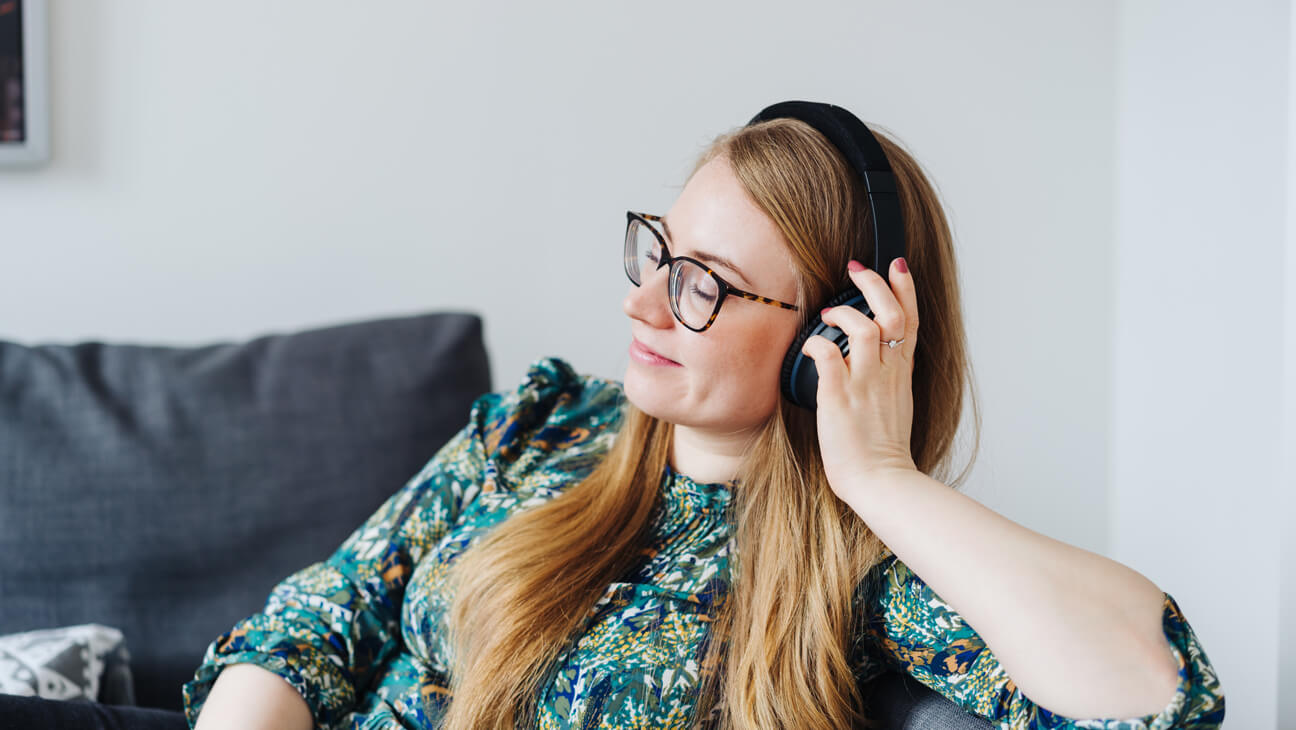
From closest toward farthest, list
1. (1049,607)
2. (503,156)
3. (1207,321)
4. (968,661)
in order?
1. (1049,607)
2. (968,661)
3. (1207,321)
4. (503,156)

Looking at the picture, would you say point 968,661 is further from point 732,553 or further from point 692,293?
point 692,293

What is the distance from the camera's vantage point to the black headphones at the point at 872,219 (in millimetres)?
929

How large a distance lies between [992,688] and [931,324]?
405 mm

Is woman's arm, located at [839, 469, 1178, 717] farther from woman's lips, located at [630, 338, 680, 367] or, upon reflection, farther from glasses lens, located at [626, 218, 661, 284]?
glasses lens, located at [626, 218, 661, 284]

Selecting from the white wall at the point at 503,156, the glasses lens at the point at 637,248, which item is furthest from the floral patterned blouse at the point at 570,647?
the white wall at the point at 503,156

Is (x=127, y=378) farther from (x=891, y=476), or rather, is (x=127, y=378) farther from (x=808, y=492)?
(x=891, y=476)

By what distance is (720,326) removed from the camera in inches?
38.1

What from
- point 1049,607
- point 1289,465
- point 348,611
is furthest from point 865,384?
point 1289,465

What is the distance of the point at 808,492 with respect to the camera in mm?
1025

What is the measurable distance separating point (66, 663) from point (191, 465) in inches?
12.1

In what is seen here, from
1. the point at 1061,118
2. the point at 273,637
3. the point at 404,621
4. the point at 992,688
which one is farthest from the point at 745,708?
the point at 1061,118

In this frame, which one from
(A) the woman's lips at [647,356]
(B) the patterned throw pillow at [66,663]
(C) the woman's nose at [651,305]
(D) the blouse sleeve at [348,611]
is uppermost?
(C) the woman's nose at [651,305]

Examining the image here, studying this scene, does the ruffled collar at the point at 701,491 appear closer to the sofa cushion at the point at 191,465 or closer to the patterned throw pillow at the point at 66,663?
the sofa cushion at the point at 191,465

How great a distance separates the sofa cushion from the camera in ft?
4.36
